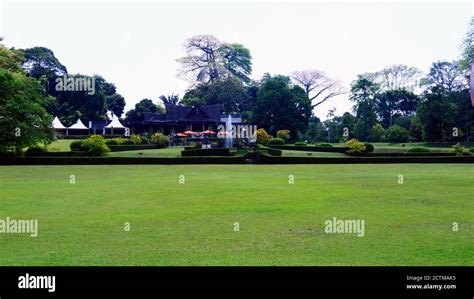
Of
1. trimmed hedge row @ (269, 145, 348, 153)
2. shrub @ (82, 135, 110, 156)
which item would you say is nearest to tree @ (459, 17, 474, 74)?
trimmed hedge row @ (269, 145, 348, 153)

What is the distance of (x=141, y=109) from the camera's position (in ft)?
294

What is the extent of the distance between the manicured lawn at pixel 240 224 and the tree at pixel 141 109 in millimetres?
62255

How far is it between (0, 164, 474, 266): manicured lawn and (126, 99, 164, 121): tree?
62.3 metres

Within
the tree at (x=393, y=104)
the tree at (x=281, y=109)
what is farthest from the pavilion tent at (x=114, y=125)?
the tree at (x=393, y=104)

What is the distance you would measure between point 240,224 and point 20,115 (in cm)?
3541

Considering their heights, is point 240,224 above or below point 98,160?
below

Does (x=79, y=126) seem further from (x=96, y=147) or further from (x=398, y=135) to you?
(x=398, y=135)

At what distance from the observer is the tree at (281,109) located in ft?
232

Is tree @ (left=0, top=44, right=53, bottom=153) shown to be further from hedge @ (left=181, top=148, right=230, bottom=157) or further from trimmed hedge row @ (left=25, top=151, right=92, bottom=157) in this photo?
hedge @ (left=181, top=148, right=230, bottom=157)

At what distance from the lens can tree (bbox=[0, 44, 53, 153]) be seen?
1586 inches

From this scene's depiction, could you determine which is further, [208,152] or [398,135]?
[398,135]

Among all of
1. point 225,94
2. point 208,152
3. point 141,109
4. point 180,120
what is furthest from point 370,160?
point 141,109

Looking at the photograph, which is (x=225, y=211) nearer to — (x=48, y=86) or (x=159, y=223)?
(x=159, y=223)

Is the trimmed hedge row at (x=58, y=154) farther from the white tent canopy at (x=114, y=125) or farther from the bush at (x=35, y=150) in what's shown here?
the white tent canopy at (x=114, y=125)
